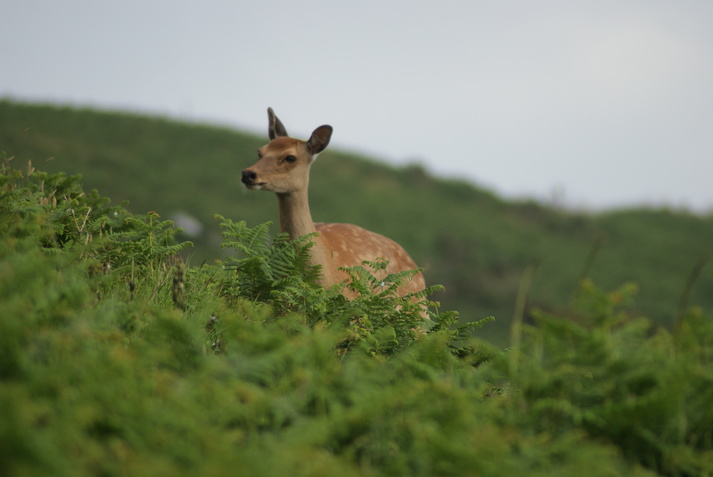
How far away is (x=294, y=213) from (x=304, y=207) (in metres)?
0.12

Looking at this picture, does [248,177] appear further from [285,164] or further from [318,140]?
[318,140]

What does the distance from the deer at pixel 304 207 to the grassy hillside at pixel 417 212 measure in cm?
2416

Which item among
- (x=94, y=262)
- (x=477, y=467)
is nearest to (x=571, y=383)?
(x=477, y=467)

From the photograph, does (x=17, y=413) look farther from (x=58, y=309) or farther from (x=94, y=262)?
(x=94, y=262)

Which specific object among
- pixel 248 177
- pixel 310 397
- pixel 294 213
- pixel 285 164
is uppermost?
pixel 285 164

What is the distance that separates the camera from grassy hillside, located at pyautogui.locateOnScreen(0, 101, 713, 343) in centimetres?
3509

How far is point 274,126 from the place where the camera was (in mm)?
8078

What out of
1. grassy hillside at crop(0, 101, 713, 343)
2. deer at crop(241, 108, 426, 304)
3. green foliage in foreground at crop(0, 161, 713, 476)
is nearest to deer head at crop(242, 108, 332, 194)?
deer at crop(241, 108, 426, 304)

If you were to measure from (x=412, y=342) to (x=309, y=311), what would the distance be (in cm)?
64

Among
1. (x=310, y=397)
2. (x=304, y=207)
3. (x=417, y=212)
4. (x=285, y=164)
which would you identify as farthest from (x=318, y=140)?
(x=417, y=212)

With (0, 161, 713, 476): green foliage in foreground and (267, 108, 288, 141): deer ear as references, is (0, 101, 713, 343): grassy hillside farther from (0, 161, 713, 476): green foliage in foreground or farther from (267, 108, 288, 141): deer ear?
(0, 161, 713, 476): green foliage in foreground

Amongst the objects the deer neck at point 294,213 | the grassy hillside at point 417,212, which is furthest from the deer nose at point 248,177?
the grassy hillside at point 417,212

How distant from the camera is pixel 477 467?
2518mm

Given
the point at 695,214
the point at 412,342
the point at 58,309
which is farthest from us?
the point at 695,214
